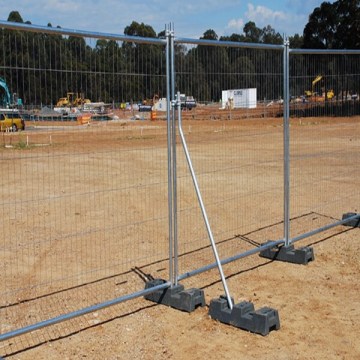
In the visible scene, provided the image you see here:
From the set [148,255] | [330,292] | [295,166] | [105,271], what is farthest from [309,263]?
[295,166]

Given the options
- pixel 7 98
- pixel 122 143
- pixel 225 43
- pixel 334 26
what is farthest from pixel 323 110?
pixel 334 26

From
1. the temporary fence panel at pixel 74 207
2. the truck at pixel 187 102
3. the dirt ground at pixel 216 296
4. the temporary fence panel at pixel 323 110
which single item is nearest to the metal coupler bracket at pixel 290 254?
the dirt ground at pixel 216 296

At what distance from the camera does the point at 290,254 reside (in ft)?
24.5

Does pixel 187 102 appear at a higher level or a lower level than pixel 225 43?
lower

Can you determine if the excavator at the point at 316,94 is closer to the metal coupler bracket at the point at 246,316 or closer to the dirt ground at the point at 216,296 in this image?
the dirt ground at the point at 216,296

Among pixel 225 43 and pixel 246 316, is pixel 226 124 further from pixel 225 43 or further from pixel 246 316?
pixel 246 316

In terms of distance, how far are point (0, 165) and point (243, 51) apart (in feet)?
36.3

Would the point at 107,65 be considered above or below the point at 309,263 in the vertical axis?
above

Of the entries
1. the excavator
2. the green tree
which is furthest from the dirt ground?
the green tree

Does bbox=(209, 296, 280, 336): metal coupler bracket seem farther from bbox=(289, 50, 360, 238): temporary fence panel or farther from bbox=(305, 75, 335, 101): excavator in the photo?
bbox=(305, 75, 335, 101): excavator

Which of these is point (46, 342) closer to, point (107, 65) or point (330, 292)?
point (107, 65)

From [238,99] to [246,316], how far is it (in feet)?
10.1

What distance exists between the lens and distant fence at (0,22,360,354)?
16.9 ft

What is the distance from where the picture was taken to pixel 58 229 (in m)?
9.28
